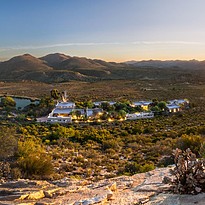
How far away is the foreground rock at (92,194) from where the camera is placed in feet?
21.5

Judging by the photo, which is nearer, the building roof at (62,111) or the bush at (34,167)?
the bush at (34,167)

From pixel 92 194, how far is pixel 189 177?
2164mm

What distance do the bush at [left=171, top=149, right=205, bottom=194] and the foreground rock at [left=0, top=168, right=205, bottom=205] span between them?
8.1 inches

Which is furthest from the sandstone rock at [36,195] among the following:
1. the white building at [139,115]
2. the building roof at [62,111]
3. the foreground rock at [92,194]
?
the building roof at [62,111]

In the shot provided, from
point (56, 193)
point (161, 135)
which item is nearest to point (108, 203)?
point (56, 193)

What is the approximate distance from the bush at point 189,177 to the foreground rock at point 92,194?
0.67 feet

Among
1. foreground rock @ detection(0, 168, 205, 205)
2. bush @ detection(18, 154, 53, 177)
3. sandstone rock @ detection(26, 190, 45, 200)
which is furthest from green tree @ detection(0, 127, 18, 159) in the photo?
sandstone rock @ detection(26, 190, 45, 200)

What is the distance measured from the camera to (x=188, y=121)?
127ft

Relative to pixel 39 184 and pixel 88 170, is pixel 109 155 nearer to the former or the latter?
pixel 88 170

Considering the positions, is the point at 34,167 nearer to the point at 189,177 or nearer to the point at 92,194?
the point at 92,194

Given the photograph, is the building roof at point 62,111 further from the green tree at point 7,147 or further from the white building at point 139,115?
the green tree at point 7,147

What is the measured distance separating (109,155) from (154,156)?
242 centimetres

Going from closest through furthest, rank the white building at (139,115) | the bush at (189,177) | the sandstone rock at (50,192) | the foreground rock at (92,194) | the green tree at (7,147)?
the foreground rock at (92,194)
the bush at (189,177)
the sandstone rock at (50,192)
the green tree at (7,147)
the white building at (139,115)

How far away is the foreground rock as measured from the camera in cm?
657
